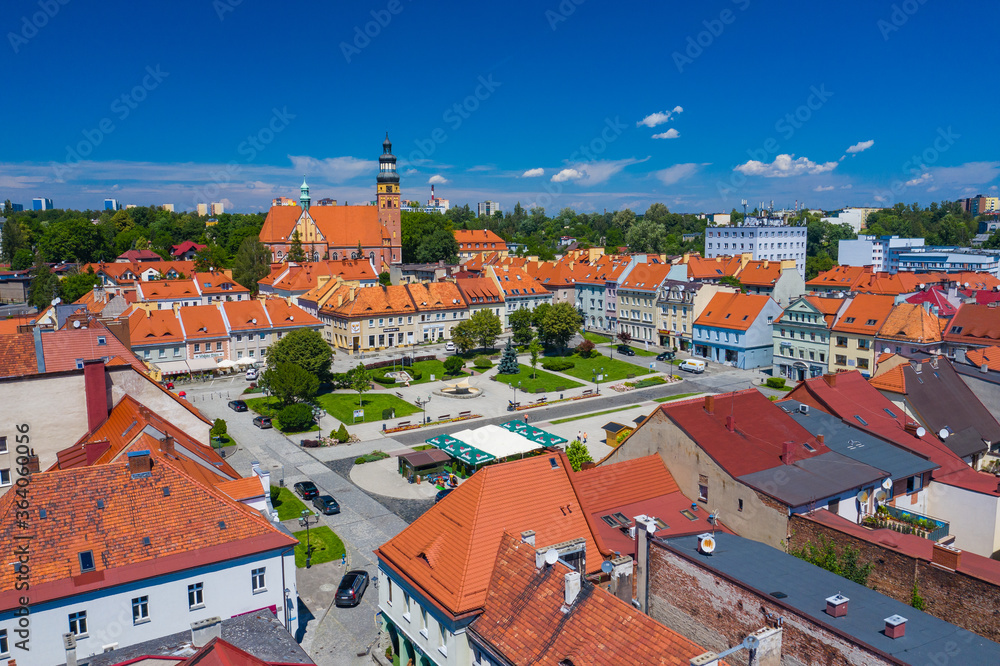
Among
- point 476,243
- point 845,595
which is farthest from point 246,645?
point 476,243

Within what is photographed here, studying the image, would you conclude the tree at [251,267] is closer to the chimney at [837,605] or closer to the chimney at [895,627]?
the chimney at [837,605]

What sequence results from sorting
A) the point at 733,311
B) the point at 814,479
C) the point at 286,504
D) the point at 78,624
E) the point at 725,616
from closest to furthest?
the point at 725,616
the point at 78,624
the point at 814,479
the point at 286,504
the point at 733,311

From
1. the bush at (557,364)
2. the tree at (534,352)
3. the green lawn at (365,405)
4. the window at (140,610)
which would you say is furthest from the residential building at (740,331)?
the window at (140,610)

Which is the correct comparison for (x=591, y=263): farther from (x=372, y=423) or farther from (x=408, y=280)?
(x=372, y=423)

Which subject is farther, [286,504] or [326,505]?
[286,504]

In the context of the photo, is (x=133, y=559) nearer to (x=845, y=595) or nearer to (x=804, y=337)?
(x=845, y=595)

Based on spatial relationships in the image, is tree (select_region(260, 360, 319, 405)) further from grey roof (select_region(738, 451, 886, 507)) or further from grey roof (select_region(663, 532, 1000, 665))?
grey roof (select_region(663, 532, 1000, 665))

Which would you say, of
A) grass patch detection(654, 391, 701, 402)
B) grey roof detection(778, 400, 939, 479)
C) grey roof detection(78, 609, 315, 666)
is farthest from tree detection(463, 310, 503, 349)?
grey roof detection(78, 609, 315, 666)
